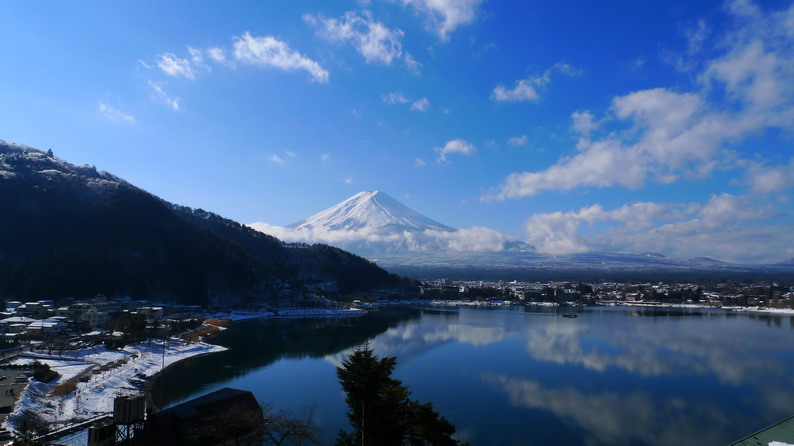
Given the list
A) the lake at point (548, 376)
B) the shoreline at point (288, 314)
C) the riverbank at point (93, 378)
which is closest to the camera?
the riverbank at point (93, 378)

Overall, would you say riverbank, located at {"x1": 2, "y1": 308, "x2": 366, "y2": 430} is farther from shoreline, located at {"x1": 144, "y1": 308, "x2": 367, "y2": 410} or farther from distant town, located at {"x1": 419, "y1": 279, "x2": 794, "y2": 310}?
distant town, located at {"x1": 419, "y1": 279, "x2": 794, "y2": 310}

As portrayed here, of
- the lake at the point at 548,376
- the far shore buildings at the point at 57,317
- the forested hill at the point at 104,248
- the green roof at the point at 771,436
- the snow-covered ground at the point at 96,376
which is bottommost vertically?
the lake at the point at 548,376

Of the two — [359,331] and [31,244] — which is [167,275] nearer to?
[31,244]

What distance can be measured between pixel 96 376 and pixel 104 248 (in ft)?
62.1

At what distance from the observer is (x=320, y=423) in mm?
7215

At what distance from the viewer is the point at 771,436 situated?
14.5 ft

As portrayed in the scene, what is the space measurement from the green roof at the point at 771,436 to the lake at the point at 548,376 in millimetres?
2402

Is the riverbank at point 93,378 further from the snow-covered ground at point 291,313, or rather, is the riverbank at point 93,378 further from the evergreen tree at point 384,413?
the snow-covered ground at point 291,313

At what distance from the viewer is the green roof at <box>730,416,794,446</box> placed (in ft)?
14.0

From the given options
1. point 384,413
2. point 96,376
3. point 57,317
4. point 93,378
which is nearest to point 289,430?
point 384,413

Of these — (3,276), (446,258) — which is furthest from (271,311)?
(446,258)

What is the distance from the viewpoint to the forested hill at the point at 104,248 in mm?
22234

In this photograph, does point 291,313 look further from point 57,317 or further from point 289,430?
point 289,430

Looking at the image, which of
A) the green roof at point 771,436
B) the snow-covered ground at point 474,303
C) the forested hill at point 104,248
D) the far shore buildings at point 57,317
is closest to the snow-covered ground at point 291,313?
→ the forested hill at point 104,248
